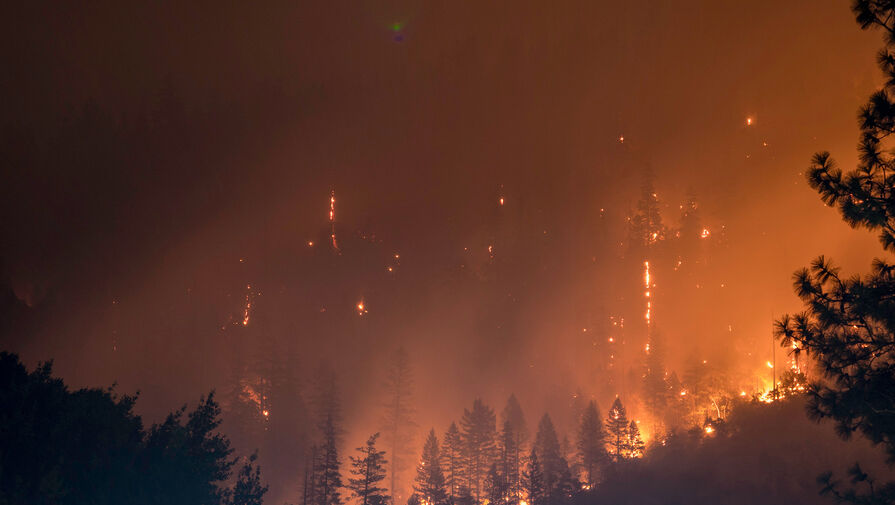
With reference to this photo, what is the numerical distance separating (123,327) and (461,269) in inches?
4116

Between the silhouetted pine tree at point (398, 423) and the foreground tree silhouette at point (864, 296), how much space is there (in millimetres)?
65668

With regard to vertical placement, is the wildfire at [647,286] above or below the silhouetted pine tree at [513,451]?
above

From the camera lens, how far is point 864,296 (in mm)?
10414

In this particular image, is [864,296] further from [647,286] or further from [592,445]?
[647,286]

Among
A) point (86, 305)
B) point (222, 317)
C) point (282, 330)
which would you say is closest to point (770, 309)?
point (282, 330)

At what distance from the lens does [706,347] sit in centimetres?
10656

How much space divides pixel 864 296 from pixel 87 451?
20240mm

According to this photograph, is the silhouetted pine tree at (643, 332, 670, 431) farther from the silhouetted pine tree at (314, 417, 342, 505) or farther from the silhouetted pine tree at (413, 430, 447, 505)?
the silhouetted pine tree at (314, 417, 342, 505)

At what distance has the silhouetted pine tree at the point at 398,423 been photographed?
238ft

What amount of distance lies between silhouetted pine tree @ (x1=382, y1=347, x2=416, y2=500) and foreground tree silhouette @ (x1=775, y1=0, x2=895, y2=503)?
65.7m

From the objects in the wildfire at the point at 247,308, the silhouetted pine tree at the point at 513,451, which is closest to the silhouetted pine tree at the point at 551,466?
the silhouetted pine tree at the point at 513,451

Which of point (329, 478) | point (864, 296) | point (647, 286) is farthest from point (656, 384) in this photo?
point (864, 296)

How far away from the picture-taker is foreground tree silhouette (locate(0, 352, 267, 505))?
13.0 metres

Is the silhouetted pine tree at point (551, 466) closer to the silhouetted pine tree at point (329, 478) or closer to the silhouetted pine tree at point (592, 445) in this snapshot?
the silhouetted pine tree at point (592, 445)
